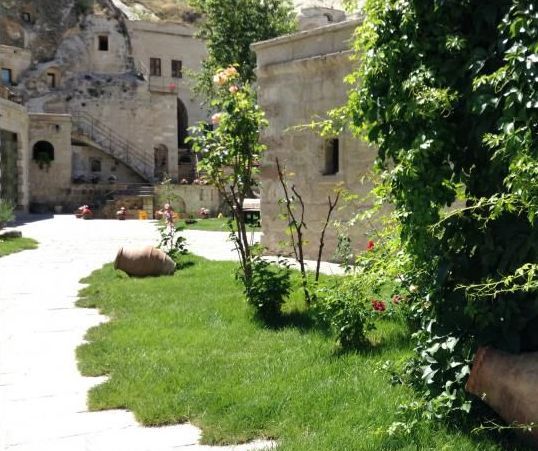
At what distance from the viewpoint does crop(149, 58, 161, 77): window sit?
4850 cm

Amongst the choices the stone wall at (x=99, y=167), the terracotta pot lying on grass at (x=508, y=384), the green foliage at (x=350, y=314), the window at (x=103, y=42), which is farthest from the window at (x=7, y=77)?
the terracotta pot lying on grass at (x=508, y=384)

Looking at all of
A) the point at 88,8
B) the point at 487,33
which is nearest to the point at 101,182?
the point at 88,8

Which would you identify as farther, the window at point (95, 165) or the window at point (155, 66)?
the window at point (155, 66)

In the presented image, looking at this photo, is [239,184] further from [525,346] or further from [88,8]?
[88,8]

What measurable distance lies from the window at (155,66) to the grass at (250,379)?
147 feet

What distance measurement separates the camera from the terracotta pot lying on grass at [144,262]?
9.61 meters

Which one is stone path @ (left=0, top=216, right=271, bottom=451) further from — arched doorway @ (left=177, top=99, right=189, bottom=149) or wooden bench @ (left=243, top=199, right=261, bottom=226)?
arched doorway @ (left=177, top=99, right=189, bottom=149)

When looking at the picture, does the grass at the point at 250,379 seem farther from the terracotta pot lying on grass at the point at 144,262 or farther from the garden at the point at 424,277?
the terracotta pot lying on grass at the point at 144,262

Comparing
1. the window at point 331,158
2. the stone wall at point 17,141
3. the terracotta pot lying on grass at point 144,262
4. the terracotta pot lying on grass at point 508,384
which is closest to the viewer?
the terracotta pot lying on grass at point 508,384

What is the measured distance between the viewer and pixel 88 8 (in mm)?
41719

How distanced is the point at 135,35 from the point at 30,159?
19013 millimetres

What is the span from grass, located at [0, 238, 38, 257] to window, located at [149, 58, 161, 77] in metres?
34.8

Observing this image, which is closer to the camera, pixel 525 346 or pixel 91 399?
pixel 525 346

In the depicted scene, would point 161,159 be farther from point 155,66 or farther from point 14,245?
point 14,245
